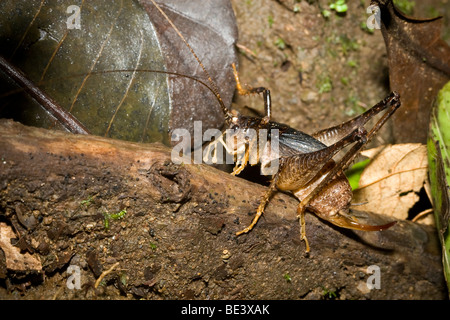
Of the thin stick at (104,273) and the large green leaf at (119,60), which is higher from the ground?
the large green leaf at (119,60)

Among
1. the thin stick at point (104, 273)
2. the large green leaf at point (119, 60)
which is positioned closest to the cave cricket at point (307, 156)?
the large green leaf at point (119, 60)

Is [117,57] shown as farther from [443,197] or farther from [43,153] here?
[443,197]

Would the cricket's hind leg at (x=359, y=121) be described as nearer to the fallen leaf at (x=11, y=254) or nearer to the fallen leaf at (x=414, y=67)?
the fallen leaf at (x=414, y=67)

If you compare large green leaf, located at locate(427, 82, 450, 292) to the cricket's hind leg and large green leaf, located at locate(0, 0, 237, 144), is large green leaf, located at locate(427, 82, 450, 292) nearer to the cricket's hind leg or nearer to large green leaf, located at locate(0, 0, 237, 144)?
the cricket's hind leg

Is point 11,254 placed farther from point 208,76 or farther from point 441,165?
point 441,165

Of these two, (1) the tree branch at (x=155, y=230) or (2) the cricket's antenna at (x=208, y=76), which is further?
(2) the cricket's antenna at (x=208, y=76)

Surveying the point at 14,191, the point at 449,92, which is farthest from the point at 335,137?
the point at 14,191
